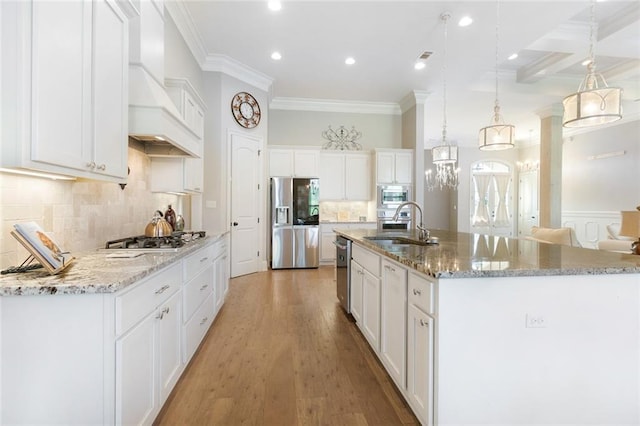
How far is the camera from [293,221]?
5.51m

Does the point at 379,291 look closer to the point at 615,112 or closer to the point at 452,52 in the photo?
the point at 615,112

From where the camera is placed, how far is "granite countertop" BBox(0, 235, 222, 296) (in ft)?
3.65

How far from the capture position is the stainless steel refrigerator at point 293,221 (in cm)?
546

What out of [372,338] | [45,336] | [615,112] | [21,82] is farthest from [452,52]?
[45,336]

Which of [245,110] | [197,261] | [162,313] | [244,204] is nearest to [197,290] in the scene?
[197,261]

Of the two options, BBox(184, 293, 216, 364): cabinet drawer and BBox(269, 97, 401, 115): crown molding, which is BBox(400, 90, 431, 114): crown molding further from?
BBox(184, 293, 216, 364): cabinet drawer

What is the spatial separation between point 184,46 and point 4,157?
3322 mm

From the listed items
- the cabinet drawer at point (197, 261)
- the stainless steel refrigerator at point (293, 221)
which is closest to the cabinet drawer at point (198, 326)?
the cabinet drawer at point (197, 261)

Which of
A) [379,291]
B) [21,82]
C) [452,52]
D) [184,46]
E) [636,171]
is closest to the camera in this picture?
[21,82]

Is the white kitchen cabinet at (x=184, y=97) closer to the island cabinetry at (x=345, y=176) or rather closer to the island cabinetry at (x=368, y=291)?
the island cabinetry at (x=368, y=291)

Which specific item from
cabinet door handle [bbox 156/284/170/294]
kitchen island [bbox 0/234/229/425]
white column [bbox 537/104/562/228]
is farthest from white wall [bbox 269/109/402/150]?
kitchen island [bbox 0/234/229/425]

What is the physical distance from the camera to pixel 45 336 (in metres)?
1.14

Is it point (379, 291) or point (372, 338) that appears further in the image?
point (372, 338)

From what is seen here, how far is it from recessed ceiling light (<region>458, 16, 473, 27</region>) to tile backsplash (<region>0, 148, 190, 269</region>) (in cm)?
384
